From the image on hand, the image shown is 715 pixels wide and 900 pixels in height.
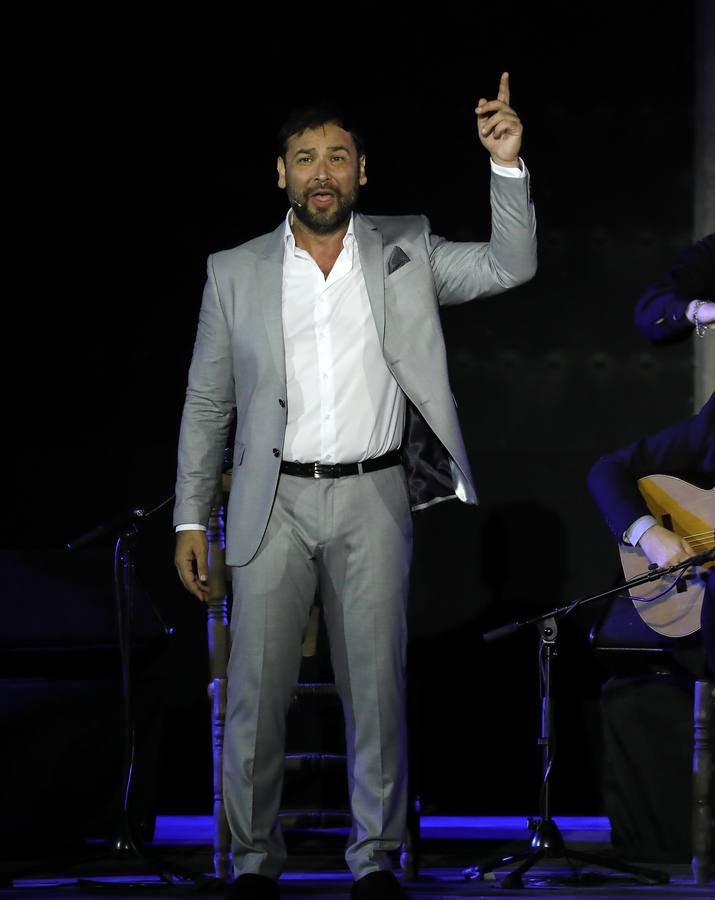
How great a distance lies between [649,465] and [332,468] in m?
1.31

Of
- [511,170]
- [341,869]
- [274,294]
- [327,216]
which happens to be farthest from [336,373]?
[341,869]

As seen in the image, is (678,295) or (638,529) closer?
(638,529)

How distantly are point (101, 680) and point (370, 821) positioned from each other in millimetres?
1447

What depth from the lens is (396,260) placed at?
308 centimetres

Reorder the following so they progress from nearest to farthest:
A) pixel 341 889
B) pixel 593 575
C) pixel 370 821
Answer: pixel 370 821 → pixel 341 889 → pixel 593 575

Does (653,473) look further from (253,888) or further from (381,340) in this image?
(253,888)

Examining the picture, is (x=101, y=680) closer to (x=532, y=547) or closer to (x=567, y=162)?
Answer: (x=532, y=547)

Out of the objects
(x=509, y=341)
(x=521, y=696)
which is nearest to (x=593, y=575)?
(x=521, y=696)

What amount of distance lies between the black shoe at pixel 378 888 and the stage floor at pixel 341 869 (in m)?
0.18

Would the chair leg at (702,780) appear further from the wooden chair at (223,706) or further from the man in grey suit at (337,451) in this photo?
the man in grey suit at (337,451)

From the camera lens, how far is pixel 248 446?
3.00 meters

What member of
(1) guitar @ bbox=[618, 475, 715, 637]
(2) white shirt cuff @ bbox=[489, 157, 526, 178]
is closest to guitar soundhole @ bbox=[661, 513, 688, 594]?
(1) guitar @ bbox=[618, 475, 715, 637]

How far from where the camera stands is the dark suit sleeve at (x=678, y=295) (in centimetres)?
366

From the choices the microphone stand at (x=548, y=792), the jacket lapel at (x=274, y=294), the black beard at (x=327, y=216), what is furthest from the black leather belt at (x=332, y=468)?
the microphone stand at (x=548, y=792)
